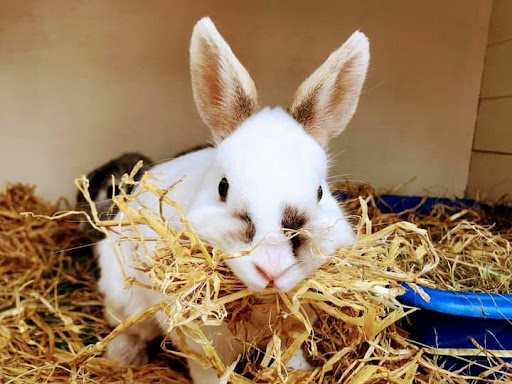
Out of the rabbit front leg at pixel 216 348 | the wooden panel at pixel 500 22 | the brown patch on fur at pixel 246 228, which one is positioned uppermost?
the wooden panel at pixel 500 22

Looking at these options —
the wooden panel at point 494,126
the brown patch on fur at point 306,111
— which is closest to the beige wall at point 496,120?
the wooden panel at point 494,126

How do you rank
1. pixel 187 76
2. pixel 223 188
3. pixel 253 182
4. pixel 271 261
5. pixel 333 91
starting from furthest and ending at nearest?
pixel 187 76
pixel 333 91
pixel 223 188
pixel 253 182
pixel 271 261

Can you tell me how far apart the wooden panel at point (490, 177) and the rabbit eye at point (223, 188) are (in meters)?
1.67

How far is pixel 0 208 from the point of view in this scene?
90.3 inches

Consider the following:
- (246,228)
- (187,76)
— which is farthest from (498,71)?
(246,228)

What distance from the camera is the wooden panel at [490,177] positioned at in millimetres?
2281

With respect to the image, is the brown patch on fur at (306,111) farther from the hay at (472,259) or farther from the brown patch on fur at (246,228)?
the brown patch on fur at (246,228)

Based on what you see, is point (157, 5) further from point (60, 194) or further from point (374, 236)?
point (374, 236)

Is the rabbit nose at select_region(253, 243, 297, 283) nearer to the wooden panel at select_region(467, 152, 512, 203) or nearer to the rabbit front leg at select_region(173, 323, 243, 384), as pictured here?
the rabbit front leg at select_region(173, 323, 243, 384)

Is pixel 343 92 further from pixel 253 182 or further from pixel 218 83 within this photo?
pixel 253 182

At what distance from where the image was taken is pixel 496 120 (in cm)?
242

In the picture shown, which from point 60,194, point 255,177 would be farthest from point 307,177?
point 60,194

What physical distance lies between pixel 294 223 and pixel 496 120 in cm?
188

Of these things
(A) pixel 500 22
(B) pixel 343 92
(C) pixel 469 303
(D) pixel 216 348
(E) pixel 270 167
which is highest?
(A) pixel 500 22
